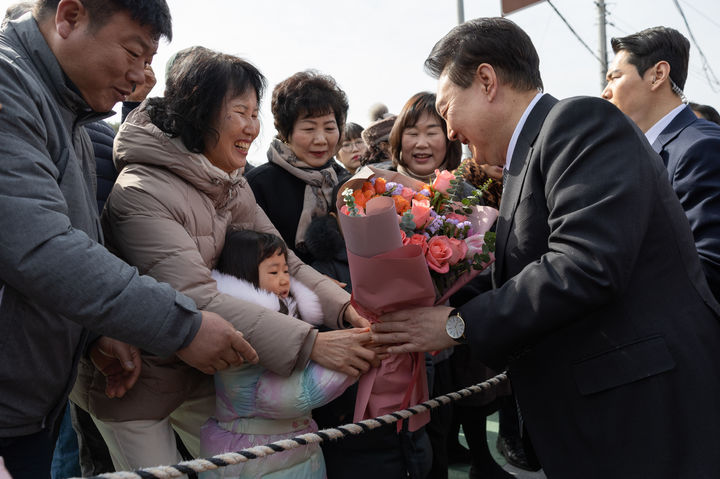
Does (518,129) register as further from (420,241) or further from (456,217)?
(420,241)

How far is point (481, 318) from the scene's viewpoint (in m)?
1.89

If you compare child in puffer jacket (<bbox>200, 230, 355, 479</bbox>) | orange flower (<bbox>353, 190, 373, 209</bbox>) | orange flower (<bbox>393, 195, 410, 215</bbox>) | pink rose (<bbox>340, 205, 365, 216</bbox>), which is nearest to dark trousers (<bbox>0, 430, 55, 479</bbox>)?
child in puffer jacket (<bbox>200, 230, 355, 479</bbox>)

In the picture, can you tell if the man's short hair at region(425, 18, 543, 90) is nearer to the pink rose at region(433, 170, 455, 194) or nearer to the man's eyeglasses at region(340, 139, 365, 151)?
the pink rose at region(433, 170, 455, 194)

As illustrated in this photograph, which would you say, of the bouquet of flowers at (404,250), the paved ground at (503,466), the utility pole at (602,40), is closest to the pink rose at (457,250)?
the bouquet of flowers at (404,250)

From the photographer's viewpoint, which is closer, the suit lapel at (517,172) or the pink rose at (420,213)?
the suit lapel at (517,172)

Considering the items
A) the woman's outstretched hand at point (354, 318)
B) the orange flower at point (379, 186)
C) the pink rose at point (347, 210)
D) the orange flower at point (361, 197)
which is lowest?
the woman's outstretched hand at point (354, 318)

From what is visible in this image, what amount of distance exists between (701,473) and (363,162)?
3.80m

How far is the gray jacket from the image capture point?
1.55 metres

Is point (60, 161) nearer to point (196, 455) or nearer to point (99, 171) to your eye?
point (99, 171)

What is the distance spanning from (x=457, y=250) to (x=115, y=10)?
1498mm

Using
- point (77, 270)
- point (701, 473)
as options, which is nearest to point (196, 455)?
point (77, 270)

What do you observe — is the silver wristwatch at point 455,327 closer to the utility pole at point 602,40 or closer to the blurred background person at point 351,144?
the blurred background person at point 351,144

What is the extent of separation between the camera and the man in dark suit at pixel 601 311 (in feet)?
5.61

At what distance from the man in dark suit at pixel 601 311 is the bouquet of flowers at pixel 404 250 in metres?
0.19
